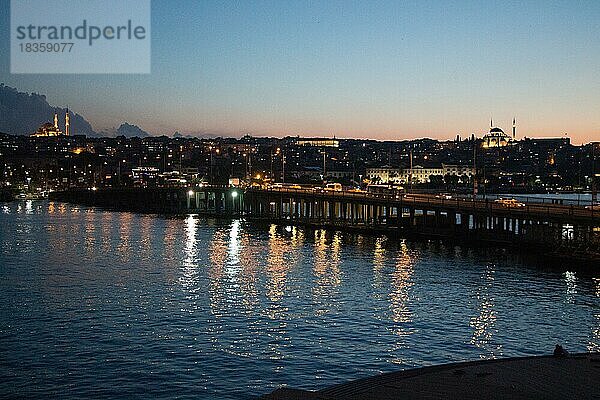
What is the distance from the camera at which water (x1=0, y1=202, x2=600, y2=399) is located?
23.4 metres

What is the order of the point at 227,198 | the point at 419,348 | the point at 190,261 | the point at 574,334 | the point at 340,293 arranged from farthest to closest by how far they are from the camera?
the point at 227,198 → the point at 190,261 → the point at 340,293 → the point at 574,334 → the point at 419,348

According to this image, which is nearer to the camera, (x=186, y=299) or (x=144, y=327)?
(x=144, y=327)

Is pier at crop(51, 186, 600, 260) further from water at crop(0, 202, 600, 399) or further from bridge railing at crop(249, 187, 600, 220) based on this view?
water at crop(0, 202, 600, 399)

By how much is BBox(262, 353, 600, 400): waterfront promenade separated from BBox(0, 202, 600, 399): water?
20.5 ft

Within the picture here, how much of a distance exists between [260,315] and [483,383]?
17076 millimetres

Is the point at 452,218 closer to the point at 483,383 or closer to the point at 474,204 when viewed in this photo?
the point at 474,204

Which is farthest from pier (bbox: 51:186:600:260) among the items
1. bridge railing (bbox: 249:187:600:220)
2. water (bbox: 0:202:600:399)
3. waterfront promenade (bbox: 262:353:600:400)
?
waterfront promenade (bbox: 262:353:600:400)

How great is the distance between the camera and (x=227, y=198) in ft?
359

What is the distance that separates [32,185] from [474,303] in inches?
7045

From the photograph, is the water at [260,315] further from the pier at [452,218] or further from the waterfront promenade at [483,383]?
the waterfront promenade at [483,383]

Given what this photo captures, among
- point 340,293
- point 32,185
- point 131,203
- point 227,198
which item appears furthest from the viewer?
point 32,185

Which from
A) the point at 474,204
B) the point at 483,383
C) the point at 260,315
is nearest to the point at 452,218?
the point at 474,204

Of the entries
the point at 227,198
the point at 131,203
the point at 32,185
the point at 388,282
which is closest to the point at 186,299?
the point at 388,282

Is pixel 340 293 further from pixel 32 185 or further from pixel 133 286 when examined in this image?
pixel 32 185
